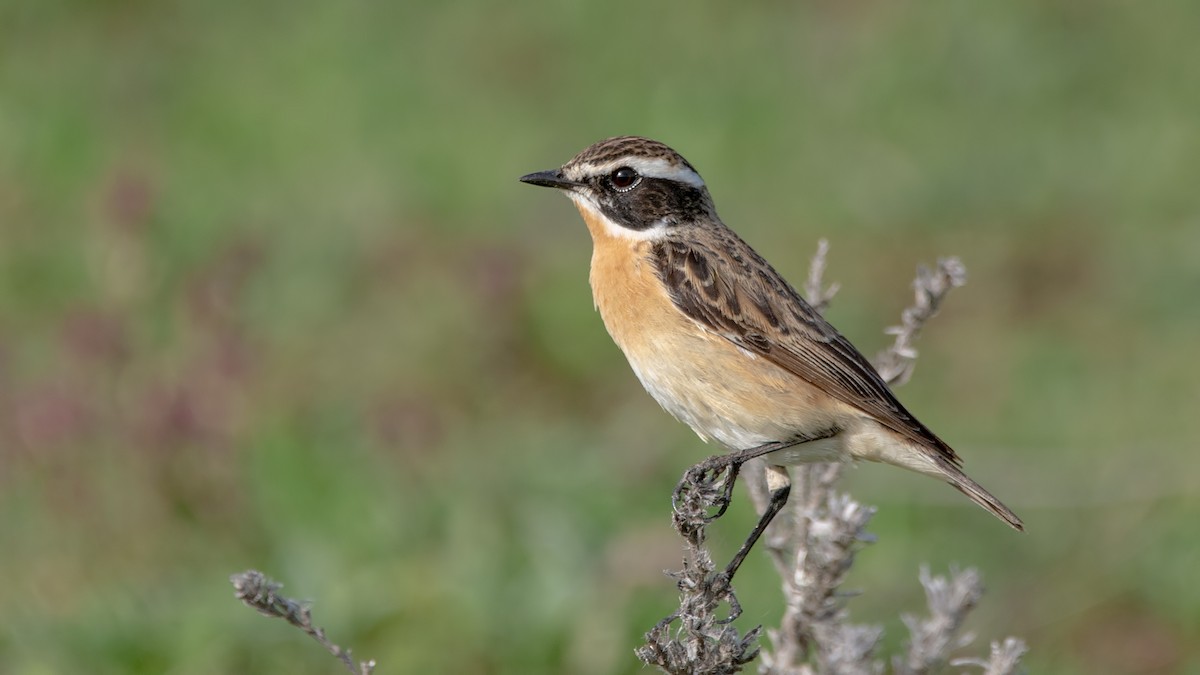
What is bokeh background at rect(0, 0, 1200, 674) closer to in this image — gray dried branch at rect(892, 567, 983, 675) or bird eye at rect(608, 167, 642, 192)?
gray dried branch at rect(892, 567, 983, 675)

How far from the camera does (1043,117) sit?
11984mm

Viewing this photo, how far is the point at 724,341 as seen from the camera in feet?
18.4

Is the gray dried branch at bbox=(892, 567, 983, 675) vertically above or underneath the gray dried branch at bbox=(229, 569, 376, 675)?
underneath

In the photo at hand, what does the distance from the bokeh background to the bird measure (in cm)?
45

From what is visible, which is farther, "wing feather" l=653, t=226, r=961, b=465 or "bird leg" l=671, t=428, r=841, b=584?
"wing feather" l=653, t=226, r=961, b=465

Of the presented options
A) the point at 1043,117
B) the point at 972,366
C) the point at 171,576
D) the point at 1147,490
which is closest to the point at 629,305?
the point at 171,576

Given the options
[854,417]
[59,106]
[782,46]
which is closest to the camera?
[854,417]

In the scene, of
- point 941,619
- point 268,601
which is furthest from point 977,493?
point 268,601

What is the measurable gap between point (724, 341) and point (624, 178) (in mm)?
746

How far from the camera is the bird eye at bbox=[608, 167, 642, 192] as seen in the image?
593cm

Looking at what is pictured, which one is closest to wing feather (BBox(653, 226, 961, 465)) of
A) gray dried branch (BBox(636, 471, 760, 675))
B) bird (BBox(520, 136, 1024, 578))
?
bird (BBox(520, 136, 1024, 578))

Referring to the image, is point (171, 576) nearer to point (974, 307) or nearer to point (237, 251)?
point (237, 251)

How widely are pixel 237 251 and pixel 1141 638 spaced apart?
451 cm

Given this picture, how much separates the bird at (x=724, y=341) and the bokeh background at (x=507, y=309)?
452 mm
